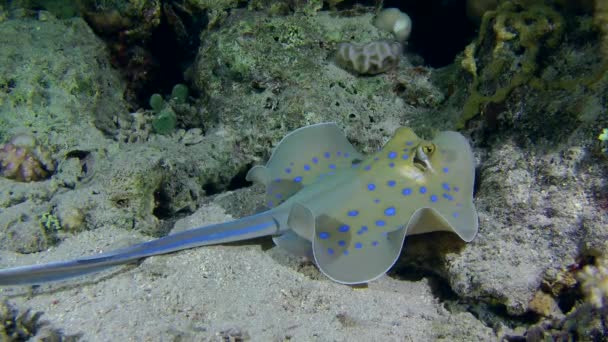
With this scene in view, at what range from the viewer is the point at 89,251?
3.46 metres

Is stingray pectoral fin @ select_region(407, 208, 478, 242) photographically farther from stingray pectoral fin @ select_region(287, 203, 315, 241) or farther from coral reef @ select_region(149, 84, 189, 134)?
coral reef @ select_region(149, 84, 189, 134)

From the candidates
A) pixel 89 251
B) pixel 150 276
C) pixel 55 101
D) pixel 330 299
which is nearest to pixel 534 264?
pixel 330 299

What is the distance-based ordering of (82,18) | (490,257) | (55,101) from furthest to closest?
(82,18) → (55,101) → (490,257)

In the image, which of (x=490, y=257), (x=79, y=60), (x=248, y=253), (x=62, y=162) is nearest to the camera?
(x=490, y=257)

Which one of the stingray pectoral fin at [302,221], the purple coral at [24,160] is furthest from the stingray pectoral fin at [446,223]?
the purple coral at [24,160]

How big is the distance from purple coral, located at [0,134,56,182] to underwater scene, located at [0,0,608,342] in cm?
2

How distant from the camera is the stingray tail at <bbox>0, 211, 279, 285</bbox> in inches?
108

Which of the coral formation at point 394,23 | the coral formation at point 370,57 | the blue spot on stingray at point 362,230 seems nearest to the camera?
the blue spot on stingray at point 362,230

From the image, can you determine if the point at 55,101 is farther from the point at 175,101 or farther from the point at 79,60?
the point at 175,101

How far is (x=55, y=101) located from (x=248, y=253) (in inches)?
135

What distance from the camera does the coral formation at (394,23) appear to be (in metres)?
5.38

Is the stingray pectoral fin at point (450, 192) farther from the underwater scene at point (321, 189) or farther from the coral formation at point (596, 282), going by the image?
the coral formation at point (596, 282)

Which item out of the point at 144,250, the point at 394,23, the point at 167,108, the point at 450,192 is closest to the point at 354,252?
the point at 450,192

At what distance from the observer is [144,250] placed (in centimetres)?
306
